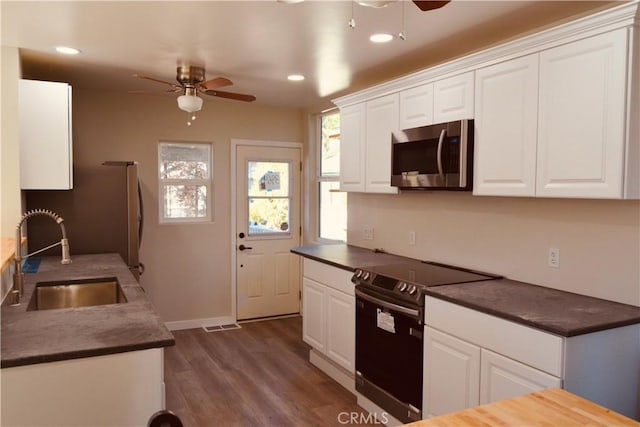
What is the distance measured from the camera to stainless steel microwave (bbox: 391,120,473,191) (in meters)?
2.89

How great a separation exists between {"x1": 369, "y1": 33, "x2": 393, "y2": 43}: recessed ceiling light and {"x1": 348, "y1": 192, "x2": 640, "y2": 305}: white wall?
1179 millimetres

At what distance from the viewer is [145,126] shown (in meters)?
4.82

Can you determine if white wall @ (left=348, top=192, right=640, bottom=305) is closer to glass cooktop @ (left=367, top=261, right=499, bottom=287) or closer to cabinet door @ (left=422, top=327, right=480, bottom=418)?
glass cooktop @ (left=367, top=261, right=499, bottom=287)

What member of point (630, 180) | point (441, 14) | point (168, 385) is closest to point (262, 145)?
point (168, 385)

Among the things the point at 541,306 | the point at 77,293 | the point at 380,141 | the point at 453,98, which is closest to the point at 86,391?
the point at 77,293

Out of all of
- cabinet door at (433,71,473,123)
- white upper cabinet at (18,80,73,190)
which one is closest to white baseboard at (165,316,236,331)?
white upper cabinet at (18,80,73,190)

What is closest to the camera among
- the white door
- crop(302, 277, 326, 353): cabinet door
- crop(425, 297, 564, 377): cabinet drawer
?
crop(425, 297, 564, 377): cabinet drawer

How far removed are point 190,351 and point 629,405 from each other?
3465 mm

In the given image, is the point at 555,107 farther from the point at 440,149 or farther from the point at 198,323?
the point at 198,323

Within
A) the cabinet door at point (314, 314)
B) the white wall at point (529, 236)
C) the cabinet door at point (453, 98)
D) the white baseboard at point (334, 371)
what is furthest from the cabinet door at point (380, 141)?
the white baseboard at point (334, 371)

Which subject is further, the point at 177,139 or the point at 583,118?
the point at 177,139

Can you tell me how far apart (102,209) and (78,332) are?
2.47 meters

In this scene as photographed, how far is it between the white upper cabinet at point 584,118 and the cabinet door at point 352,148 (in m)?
1.67

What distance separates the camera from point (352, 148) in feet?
13.4
